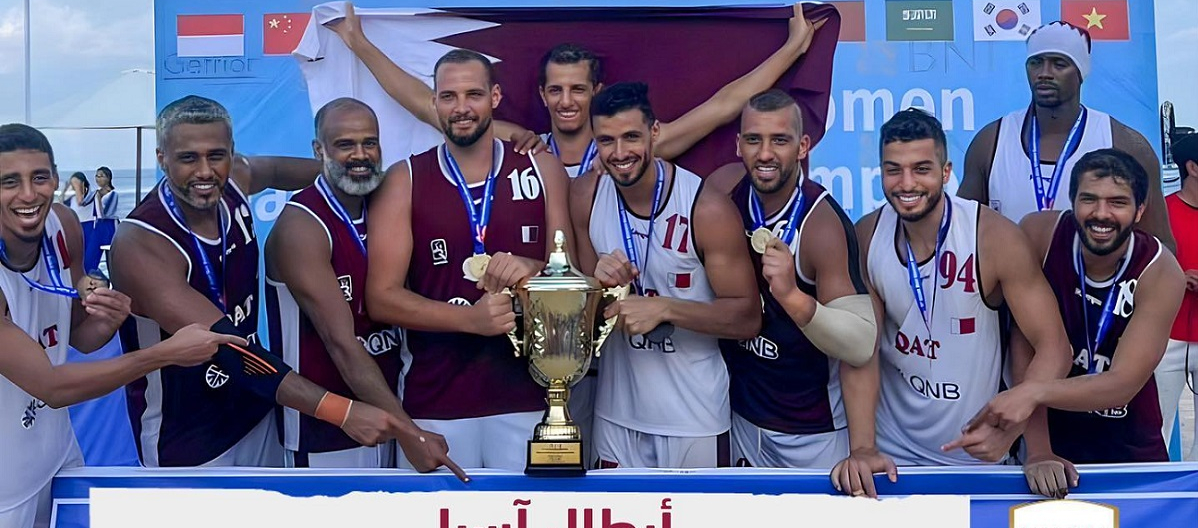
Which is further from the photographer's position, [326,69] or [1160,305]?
[326,69]

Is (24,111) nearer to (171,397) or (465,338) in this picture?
(171,397)

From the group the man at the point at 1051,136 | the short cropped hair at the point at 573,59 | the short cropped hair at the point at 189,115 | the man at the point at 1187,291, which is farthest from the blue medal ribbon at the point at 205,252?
the man at the point at 1187,291

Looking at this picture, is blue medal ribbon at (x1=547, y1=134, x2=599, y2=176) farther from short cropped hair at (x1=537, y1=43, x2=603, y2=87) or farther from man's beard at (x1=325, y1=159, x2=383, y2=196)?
man's beard at (x1=325, y1=159, x2=383, y2=196)

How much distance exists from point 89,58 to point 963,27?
3.48 m

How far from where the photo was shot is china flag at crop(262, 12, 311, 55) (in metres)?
4.57

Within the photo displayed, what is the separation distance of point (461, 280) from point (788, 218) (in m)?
1.19

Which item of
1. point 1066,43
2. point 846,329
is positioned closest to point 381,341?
point 846,329

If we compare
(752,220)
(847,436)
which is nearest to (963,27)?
(752,220)

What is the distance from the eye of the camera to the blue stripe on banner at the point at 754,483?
3.48 metres

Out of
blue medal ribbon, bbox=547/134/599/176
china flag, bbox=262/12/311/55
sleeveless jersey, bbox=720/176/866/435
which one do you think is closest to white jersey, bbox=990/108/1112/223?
sleeveless jersey, bbox=720/176/866/435

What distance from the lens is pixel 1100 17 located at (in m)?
4.48

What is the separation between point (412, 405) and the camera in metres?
4.39

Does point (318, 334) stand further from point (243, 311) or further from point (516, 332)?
point (516, 332)

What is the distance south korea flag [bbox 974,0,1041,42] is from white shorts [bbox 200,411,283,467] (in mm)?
3031
